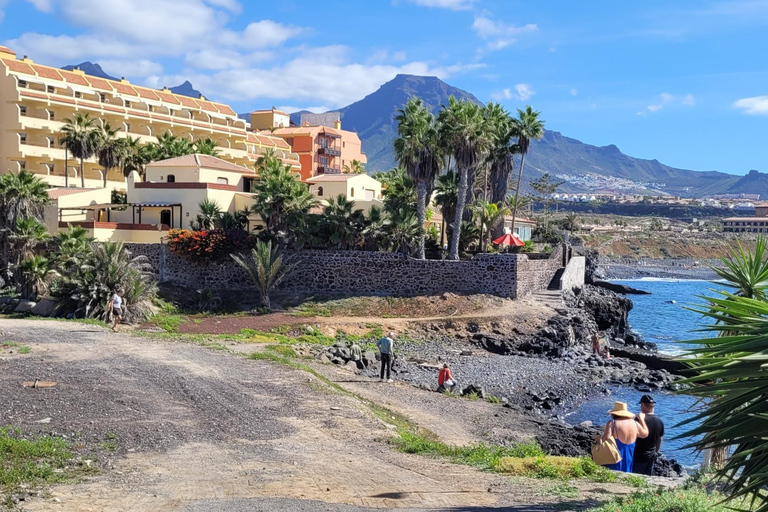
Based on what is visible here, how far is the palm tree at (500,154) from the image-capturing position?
45594 millimetres

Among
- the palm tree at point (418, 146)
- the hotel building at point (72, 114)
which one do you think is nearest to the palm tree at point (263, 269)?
the palm tree at point (418, 146)

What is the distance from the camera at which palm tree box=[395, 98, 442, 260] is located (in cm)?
3828

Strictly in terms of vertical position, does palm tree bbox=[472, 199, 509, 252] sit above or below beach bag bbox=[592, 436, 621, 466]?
above

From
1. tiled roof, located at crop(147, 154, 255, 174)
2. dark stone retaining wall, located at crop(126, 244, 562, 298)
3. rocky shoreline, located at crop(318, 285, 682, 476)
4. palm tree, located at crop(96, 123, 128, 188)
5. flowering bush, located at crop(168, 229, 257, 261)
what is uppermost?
palm tree, located at crop(96, 123, 128, 188)

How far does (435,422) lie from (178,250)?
2449 cm

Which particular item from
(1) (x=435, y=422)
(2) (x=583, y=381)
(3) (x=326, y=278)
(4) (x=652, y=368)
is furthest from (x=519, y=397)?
(3) (x=326, y=278)

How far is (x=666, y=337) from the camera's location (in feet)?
165

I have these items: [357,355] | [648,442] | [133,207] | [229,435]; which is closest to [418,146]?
[357,355]

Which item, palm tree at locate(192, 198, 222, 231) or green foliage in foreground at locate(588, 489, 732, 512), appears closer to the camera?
green foliage in foreground at locate(588, 489, 732, 512)

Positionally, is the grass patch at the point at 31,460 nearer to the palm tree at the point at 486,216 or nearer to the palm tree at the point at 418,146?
the palm tree at the point at 418,146

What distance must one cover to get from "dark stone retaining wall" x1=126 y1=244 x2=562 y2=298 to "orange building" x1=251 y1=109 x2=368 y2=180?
37.6m

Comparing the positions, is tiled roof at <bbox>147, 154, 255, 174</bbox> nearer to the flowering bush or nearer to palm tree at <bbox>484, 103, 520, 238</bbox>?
the flowering bush

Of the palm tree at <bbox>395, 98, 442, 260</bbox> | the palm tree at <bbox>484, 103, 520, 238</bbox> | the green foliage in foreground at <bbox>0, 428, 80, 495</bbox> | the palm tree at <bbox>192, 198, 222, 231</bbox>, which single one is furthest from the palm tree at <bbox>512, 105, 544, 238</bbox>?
the green foliage in foreground at <bbox>0, 428, 80, 495</bbox>

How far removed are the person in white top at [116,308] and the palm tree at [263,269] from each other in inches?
256
